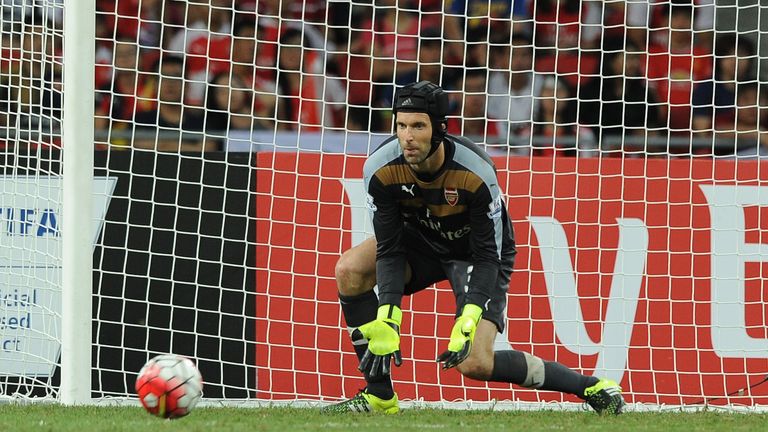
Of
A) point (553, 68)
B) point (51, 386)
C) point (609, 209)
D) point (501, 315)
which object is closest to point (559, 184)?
point (609, 209)

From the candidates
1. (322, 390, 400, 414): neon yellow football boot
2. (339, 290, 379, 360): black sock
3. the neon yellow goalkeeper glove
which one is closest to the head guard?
the neon yellow goalkeeper glove

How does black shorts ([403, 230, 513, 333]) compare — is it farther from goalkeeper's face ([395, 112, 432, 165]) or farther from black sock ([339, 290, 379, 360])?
goalkeeper's face ([395, 112, 432, 165])

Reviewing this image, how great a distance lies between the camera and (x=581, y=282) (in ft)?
22.4

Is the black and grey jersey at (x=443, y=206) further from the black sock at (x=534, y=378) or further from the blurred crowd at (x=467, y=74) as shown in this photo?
the blurred crowd at (x=467, y=74)

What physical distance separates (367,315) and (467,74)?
256 cm

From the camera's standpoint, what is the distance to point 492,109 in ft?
25.6

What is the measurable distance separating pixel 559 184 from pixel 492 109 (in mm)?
1080

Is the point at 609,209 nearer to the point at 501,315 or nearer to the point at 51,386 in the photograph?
the point at 501,315

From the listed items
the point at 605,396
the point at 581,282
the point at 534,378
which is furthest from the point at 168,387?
the point at 581,282

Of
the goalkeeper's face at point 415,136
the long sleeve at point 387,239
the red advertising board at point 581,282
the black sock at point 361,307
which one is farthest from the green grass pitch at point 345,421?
the goalkeeper's face at point 415,136

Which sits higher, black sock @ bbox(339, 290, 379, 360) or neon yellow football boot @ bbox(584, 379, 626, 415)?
black sock @ bbox(339, 290, 379, 360)

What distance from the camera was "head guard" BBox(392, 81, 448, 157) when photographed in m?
5.06

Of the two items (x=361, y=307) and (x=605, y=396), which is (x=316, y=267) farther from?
(x=605, y=396)

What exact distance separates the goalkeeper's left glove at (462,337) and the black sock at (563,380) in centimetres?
50
